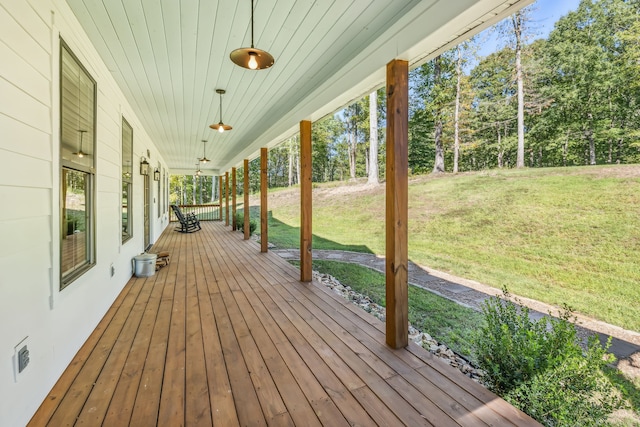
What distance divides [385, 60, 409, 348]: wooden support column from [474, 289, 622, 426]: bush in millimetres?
575

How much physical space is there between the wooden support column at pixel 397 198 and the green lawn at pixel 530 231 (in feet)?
11.4

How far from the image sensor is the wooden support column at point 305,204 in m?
4.09

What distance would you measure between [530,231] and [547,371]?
24.0ft

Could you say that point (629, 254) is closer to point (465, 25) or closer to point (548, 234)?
point (548, 234)

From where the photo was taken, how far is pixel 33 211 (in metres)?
1.62

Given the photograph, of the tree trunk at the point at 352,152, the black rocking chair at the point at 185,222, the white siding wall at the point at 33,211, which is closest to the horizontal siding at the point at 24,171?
the white siding wall at the point at 33,211

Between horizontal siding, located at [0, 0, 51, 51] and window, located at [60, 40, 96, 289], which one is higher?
horizontal siding, located at [0, 0, 51, 51]

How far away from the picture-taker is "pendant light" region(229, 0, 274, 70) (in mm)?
2049

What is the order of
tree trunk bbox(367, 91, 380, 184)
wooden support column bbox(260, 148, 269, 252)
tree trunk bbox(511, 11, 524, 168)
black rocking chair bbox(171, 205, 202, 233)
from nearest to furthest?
1. wooden support column bbox(260, 148, 269, 252)
2. black rocking chair bbox(171, 205, 202, 233)
3. tree trunk bbox(511, 11, 524, 168)
4. tree trunk bbox(367, 91, 380, 184)

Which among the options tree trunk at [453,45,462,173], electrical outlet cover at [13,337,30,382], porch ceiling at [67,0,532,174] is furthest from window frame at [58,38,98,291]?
tree trunk at [453,45,462,173]

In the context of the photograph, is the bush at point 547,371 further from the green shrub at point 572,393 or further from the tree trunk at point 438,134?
the tree trunk at point 438,134

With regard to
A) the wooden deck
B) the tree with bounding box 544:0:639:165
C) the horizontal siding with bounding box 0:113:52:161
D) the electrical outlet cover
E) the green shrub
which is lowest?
the wooden deck

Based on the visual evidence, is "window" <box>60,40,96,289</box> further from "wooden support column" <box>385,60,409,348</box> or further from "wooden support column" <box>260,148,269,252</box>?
"wooden support column" <box>260,148,269,252</box>

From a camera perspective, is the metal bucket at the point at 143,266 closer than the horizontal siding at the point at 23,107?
No
